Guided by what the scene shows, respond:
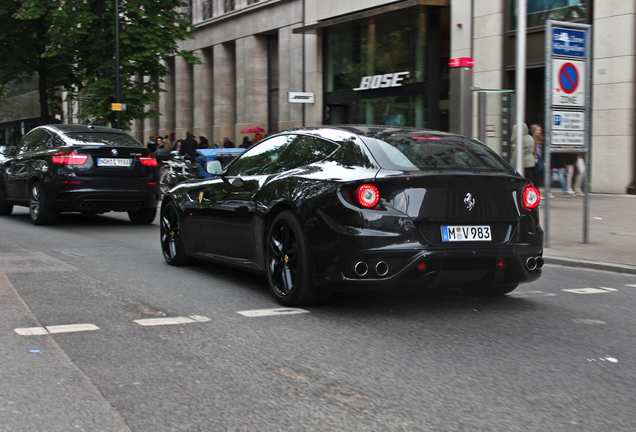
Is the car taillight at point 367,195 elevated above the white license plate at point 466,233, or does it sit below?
above

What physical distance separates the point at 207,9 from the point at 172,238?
3140 cm

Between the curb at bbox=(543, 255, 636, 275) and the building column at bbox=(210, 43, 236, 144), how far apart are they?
93.3 ft

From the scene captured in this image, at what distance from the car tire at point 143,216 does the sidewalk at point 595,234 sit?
21.2 feet

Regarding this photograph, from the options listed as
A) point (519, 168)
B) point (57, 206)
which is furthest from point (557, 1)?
point (57, 206)

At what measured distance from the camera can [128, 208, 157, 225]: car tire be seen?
535 inches

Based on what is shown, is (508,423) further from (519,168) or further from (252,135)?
(252,135)

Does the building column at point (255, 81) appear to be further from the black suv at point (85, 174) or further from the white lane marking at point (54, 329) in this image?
the white lane marking at point (54, 329)

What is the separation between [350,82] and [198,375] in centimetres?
2468

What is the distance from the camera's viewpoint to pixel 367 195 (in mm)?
5555

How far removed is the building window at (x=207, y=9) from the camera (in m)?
37.8

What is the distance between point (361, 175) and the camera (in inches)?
222

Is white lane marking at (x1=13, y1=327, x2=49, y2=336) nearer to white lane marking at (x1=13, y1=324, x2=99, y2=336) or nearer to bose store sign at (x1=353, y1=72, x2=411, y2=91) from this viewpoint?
white lane marking at (x1=13, y1=324, x2=99, y2=336)

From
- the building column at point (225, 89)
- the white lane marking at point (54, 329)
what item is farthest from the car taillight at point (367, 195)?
the building column at point (225, 89)

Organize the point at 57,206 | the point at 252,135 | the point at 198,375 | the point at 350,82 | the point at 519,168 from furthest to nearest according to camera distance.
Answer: the point at 252,135, the point at 350,82, the point at 519,168, the point at 57,206, the point at 198,375
